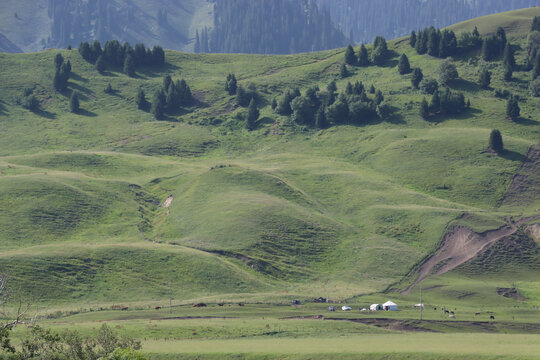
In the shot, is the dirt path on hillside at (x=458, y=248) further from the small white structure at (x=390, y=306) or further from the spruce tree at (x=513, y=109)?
the spruce tree at (x=513, y=109)

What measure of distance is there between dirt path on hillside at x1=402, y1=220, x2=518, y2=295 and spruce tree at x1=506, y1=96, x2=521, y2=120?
182ft

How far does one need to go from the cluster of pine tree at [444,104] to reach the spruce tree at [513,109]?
13.3 metres

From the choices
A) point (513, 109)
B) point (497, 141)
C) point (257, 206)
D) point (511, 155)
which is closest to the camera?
point (257, 206)

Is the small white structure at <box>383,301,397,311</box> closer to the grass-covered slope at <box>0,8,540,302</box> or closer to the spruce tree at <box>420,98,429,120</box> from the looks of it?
the grass-covered slope at <box>0,8,540,302</box>

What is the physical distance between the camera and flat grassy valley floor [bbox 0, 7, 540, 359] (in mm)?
85062

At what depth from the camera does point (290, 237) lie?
133375mm

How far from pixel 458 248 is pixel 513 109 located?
66.9 m

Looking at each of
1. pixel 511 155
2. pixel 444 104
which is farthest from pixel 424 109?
pixel 511 155

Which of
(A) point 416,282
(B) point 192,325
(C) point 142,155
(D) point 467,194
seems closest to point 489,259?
(A) point 416,282

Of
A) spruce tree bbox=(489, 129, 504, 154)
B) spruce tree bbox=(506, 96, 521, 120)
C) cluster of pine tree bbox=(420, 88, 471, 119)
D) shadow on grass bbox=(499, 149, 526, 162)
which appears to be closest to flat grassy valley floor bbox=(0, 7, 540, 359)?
shadow on grass bbox=(499, 149, 526, 162)

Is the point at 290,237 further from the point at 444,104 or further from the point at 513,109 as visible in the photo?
the point at 513,109

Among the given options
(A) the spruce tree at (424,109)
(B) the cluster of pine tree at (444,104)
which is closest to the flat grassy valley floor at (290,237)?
(B) the cluster of pine tree at (444,104)

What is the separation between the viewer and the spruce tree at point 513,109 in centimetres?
18425

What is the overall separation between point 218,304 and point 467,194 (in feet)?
249
